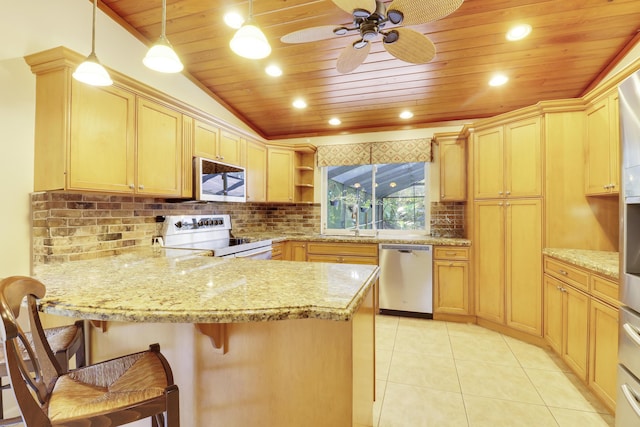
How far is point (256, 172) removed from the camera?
12.4ft

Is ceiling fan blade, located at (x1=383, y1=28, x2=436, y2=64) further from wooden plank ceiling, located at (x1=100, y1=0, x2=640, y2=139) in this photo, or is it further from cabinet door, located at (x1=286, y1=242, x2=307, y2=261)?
cabinet door, located at (x1=286, y1=242, x2=307, y2=261)

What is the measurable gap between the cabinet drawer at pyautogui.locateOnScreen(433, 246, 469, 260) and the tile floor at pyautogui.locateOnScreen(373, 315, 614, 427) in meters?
0.79

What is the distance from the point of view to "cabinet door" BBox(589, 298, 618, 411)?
1692 mm

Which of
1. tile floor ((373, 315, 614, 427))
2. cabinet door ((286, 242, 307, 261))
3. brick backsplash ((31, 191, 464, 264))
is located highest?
brick backsplash ((31, 191, 464, 264))

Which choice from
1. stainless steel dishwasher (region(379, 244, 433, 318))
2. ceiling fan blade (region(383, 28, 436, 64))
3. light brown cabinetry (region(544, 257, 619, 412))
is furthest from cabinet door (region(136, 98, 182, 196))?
light brown cabinetry (region(544, 257, 619, 412))

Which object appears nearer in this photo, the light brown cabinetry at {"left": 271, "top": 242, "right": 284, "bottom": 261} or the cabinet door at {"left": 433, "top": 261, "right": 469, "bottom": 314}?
the cabinet door at {"left": 433, "top": 261, "right": 469, "bottom": 314}

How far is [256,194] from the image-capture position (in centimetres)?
377

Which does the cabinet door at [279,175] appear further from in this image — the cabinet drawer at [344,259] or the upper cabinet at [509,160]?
the upper cabinet at [509,160]

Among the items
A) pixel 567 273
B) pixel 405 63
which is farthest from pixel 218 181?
pixel 567 273

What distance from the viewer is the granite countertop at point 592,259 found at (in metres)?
1.73

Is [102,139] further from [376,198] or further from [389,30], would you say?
[376,198]

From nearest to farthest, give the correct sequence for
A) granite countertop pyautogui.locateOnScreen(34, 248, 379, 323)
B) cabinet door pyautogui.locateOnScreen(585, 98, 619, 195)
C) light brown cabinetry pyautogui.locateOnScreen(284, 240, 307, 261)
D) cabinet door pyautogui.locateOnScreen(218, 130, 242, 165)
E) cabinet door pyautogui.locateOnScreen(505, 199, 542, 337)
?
granite countertop pyautogui.locateOnScreen(34, 248, 379, 323) → cabinet door pyautogui.locateOnScreen(585, 98, 619, 195) → cabinet door pyautogui.locateOnScreen(505, 199, 542, 337) → cabinet door pyautogui.locateOnScreen(218, 130, 242, 165) → light brown cabinetry pyautogui.locateOnScreen(284, 240, 307, 261)

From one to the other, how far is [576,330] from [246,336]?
7.69 feet

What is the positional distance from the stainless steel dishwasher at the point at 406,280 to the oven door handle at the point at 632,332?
1858 mm
